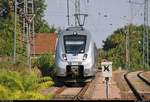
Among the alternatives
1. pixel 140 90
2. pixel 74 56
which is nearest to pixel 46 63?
pixel 74 56

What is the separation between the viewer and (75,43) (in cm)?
3247

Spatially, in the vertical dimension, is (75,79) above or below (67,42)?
below

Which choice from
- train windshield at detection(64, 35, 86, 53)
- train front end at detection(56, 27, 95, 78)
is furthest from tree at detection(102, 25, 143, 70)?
train front end at detection(56, 27, 95, 78)

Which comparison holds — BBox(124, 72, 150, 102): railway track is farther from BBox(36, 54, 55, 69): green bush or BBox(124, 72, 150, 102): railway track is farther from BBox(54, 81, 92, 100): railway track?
BBox(36, 54, 55, 69): green bush

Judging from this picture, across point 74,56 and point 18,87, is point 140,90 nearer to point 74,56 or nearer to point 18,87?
point 74,56

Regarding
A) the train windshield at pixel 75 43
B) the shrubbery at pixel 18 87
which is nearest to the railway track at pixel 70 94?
the train windshield at pixel 75 43

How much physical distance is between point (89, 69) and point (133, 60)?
230ft

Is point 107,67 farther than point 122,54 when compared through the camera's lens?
No

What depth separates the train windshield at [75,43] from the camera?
106ft

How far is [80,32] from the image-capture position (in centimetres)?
3300

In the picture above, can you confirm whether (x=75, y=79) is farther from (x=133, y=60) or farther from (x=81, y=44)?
(x=133, y=60)

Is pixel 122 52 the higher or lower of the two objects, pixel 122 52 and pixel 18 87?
the higher

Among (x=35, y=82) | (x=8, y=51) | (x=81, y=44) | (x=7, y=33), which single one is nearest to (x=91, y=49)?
(x=81, y=44)

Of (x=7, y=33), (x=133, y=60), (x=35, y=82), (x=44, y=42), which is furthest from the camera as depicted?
(x=133, y=60)
